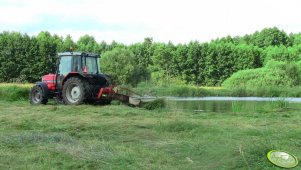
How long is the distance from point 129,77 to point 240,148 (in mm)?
41708

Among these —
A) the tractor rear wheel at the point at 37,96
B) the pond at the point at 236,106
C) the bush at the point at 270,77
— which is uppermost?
the bush at the point at 270,77

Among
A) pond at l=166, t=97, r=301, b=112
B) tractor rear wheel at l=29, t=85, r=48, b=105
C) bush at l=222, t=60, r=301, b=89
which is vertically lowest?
pond at l=166, t=97, r=301, b=112

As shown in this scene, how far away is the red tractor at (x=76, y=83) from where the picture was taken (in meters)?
13.8

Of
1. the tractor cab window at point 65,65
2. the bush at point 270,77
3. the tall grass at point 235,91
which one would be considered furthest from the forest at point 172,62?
the tractor cab window at point 65,65

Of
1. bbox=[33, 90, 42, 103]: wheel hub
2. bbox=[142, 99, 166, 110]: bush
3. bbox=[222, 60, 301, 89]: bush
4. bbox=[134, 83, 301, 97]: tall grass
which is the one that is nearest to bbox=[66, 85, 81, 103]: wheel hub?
bbox=[33, 90, 42, 103]: wheel hub

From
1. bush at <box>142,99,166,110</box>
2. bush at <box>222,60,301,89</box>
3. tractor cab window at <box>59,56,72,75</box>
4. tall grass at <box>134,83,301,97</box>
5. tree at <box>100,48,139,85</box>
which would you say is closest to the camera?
bush at <box>142,99,166,110</box>

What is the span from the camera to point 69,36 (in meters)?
84.3

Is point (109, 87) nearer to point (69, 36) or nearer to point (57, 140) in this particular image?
point (57, 140)

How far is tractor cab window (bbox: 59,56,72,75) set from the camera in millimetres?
14520

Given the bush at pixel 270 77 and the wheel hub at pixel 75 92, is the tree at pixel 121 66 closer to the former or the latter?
the bush at pixel 270 77

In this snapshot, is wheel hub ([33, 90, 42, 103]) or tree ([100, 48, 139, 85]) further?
tree ([100, 48, 139, 85])

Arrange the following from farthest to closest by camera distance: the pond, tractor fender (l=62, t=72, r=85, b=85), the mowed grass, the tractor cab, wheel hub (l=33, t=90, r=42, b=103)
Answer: wheel hub (l=33, t=90, r=42, b=103)
the tractor cab
tractor fender (l=62, t=72, r=85, b=85)
the pond
the mowed grass

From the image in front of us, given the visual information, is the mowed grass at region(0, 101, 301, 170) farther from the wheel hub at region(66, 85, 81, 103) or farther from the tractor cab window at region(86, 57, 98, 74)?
the tractor cab window at region(86, 57, 98, 74)

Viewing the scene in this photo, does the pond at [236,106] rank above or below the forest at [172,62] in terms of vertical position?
below
